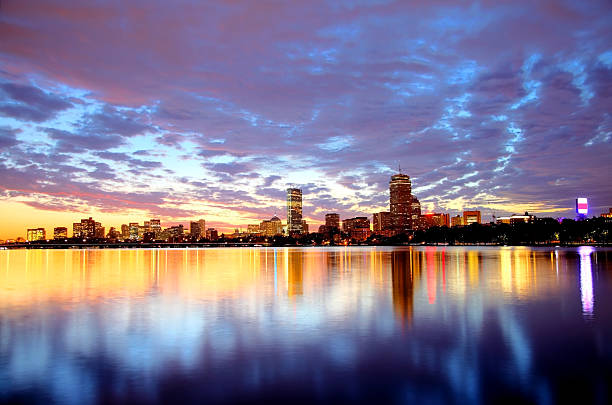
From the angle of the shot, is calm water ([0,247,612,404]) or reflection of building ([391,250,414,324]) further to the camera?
reflection of building ([391,250,414,324])

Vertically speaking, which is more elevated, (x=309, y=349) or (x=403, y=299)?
(x=309, y=349)

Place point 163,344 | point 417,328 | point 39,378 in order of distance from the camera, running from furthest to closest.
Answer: point 417,328 < point 163,344 < point 39,378

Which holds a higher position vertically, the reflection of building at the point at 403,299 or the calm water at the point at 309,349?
the calm water at the point at 309,349

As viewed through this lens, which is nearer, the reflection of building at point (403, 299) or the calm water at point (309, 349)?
the calm water at point (309, 349)

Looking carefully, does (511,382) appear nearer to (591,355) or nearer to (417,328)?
(591,355)

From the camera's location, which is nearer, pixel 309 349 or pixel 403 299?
pixel 309 349

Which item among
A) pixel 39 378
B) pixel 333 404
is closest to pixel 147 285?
pixel 39 378

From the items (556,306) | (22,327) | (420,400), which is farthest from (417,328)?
(22,327)

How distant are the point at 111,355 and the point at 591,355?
596 inches

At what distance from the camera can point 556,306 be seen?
27.3 meters

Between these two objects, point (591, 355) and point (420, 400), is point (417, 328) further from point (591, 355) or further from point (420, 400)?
point (420, 400)

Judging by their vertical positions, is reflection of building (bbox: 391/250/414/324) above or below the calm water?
below

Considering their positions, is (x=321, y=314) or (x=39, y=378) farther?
(x=321, y=314)

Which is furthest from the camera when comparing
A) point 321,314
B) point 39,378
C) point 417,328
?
point 321,314
